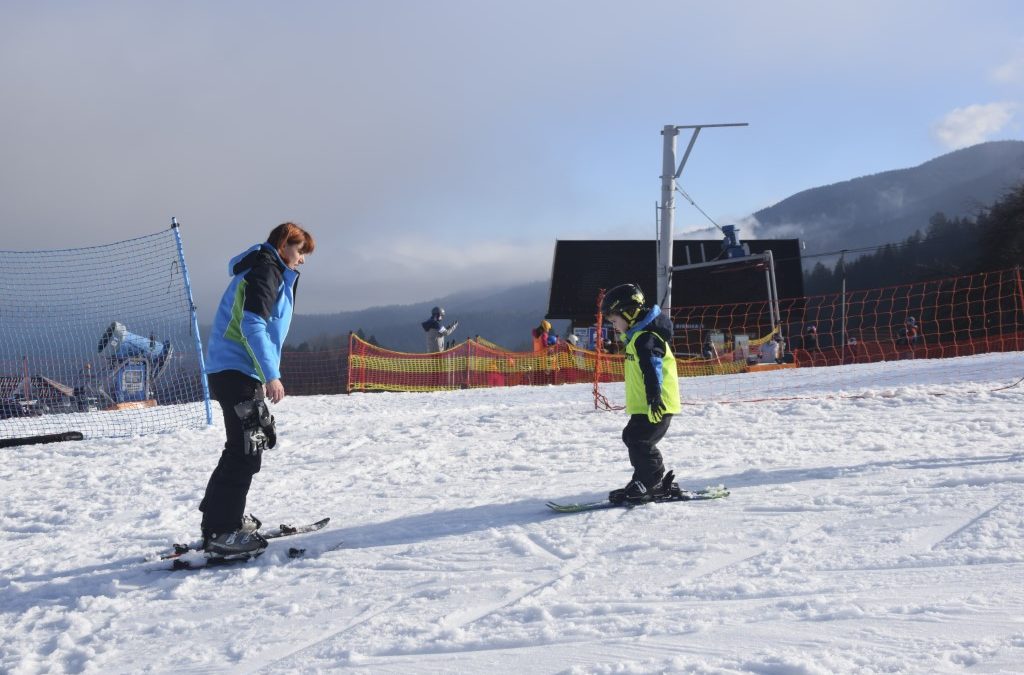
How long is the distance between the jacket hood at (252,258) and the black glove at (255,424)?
0.71 m

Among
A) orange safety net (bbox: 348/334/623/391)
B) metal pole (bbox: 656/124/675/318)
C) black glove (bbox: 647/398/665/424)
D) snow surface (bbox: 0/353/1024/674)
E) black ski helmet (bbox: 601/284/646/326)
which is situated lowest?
snow surface (bbox: 0/353/1024/674)

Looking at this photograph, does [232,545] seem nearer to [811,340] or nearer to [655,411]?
[655,411]

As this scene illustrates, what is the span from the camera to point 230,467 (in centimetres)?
421

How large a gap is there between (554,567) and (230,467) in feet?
6.05

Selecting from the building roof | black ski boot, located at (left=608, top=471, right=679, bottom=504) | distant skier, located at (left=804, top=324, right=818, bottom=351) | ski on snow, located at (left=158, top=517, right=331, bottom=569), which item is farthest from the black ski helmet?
the building roof

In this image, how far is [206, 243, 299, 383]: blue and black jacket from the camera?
402 cm

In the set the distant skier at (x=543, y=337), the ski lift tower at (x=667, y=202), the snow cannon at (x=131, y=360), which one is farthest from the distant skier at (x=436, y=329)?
the snow cannon at (x=131, y=360)

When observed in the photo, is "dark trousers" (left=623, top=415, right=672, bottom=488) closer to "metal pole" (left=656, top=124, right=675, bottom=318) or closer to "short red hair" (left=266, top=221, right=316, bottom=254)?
"short red hair" (left=266, top=221, right=316, bottom=254)

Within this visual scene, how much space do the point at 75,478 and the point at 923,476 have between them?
7404 millimetres

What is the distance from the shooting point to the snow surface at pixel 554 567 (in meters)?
2.89

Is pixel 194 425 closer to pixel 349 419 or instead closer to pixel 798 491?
pixel 349 419

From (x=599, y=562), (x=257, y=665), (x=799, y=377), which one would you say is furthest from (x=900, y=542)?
(x=799, y=377)

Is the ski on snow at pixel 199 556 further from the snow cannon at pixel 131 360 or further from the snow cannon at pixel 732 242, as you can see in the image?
the snow cannon at pixel 732 242

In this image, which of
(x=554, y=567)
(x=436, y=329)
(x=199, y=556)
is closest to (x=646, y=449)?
(x=554, y=567)
